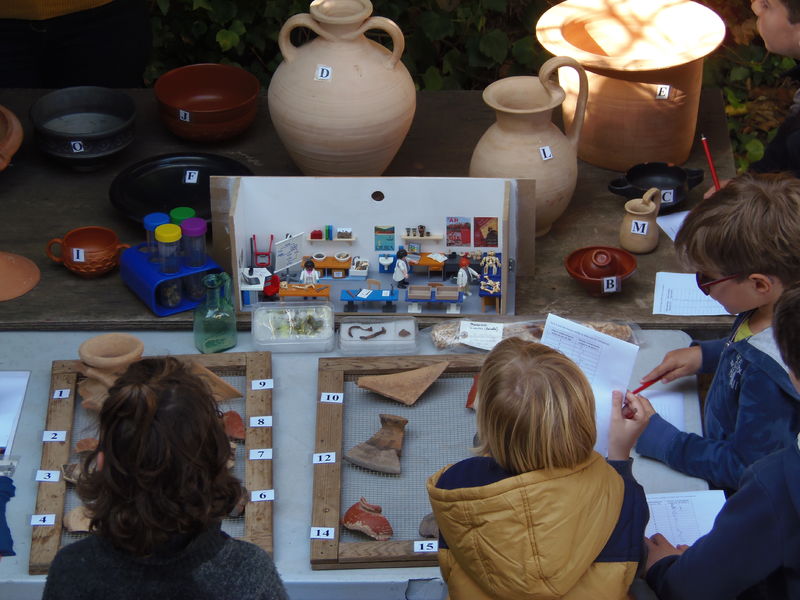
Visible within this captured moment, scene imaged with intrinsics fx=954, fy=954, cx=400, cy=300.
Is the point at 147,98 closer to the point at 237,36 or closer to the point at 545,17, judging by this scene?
the point at 237,36

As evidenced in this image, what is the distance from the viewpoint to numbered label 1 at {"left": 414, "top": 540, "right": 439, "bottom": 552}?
2.19m

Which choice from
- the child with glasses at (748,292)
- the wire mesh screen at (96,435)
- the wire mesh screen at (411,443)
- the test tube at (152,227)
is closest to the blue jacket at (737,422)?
the child with glasses at (748,292)

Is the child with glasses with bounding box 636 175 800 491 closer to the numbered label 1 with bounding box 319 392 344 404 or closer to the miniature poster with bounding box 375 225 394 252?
the numbered label 1 with bounding box 319 392 344 404

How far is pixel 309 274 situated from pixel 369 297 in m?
0.23

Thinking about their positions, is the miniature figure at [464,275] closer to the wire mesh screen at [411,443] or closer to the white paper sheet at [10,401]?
the wire mesh screen at [411,443]

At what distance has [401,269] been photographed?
9.87ft

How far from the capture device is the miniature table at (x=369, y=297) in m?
2.91

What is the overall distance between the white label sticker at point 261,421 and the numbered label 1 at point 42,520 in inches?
21.1

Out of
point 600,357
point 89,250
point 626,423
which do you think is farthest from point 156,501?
point 89,250

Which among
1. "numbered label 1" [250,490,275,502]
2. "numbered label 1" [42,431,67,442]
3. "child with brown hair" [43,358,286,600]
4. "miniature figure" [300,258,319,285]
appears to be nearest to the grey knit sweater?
"child with brown hair" [43,358,286,600]

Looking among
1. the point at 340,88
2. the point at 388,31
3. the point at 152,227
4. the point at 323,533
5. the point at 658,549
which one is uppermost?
the point at 388,31

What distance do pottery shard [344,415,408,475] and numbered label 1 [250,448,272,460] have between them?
0.20m

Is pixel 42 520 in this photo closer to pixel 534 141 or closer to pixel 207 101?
pixel 534 141

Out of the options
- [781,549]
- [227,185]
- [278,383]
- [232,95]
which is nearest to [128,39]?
[232,95]
